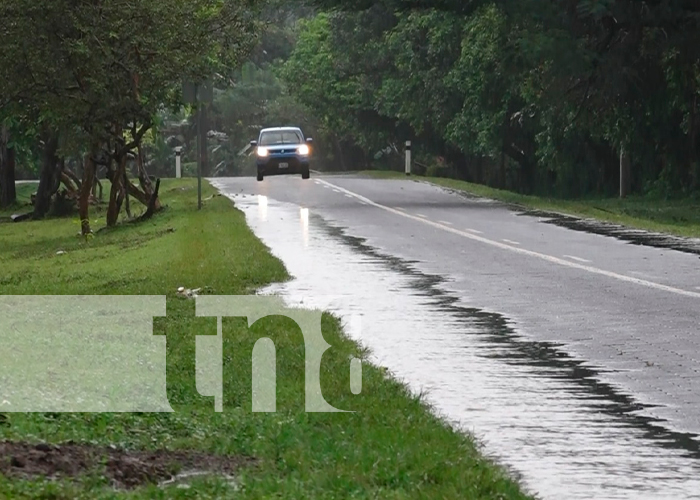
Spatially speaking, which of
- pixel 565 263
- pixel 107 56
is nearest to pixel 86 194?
pixel 107 56

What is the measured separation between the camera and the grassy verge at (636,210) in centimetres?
2742

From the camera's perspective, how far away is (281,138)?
164ft

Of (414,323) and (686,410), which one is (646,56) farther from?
(686,410)

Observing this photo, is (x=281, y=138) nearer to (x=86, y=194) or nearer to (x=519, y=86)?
(x=519, y=86)

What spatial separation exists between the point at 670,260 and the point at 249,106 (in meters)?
69.9

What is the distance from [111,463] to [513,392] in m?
3.81

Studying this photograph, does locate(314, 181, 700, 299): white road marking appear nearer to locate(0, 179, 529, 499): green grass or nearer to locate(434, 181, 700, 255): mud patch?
locate(434, 181, 700, 255): mud patch

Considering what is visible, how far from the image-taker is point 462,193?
4103 cm

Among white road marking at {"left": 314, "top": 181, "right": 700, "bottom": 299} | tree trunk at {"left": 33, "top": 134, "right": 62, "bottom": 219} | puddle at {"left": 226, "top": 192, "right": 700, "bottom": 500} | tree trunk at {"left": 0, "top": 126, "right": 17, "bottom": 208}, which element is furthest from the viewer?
tree trunk at {"left": 0, "top": 126, "right": 17, "bottom": 208}

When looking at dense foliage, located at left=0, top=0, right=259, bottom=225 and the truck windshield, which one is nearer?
dense foliage, located at left=0, top=0, right=259, bottom=225

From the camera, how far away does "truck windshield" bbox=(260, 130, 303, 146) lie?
4981 cm

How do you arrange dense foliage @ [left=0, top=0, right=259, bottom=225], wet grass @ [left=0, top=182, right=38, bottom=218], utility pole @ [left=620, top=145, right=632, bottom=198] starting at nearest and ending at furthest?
dense foliage @ [left=0, top=0, right=259, bottom=225], utility pole @ [left=620, top=145, right=632, bottom=198], wet grass @ [left=0, top=182, right=38, bottom=218]

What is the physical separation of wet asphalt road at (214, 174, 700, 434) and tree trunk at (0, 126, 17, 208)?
23512mm

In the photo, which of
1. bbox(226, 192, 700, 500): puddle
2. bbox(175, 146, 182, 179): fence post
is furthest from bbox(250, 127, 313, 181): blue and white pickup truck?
bbox(226, 192, 700, 500): puddle
